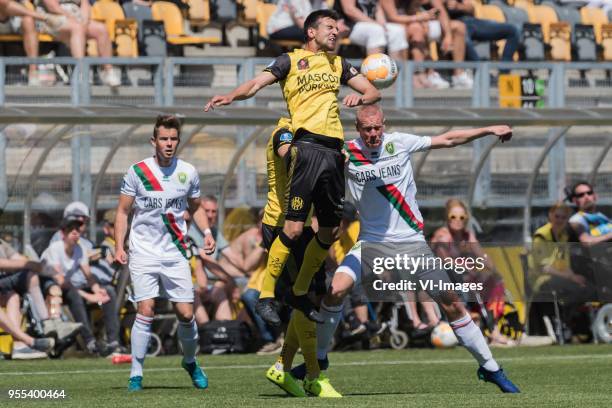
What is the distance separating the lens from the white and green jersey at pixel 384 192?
10570mm

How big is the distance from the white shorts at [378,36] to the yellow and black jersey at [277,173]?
9541 millimetres

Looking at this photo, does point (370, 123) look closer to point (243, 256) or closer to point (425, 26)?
point (243, 256)

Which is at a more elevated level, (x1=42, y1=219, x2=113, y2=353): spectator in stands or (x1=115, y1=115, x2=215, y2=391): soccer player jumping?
(x1=115, y1=115, x2=215, y2=391): soccer player jumping

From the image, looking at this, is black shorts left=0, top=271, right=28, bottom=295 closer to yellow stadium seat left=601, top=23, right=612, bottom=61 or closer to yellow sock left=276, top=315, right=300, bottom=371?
yellow sock left=276, top=315, right=300, bottom=371

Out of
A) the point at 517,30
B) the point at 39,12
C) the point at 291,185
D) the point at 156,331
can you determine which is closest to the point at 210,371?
the point at 156,331

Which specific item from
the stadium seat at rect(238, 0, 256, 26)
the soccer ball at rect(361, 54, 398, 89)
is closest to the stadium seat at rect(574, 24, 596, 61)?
the stadium seat at rect(238, 0, 256, 26)

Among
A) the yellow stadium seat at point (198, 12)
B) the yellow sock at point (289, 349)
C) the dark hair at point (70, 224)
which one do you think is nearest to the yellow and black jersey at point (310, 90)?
the yellow sock at point (289, 349)

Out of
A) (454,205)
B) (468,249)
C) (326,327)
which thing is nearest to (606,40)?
(454,205)

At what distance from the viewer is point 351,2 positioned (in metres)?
20.2

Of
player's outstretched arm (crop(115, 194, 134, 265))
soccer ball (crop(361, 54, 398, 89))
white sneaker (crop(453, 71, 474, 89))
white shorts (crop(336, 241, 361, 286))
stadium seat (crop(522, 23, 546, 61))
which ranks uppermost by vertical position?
stadium seat (crop(522, 23, 546, 61))

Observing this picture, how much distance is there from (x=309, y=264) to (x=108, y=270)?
226 inches

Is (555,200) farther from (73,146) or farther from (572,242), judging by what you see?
(73,146)

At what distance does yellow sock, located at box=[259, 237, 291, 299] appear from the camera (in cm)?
1007

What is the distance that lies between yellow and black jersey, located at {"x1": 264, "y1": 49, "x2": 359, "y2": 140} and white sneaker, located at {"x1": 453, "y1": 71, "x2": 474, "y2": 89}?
869 cm
